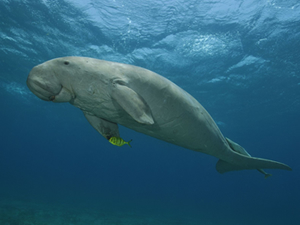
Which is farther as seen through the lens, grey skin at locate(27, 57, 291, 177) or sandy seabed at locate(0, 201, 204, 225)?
sandy seabed at locate(0, 201, 204, 225)

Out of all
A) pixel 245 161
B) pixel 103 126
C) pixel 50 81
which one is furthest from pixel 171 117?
pixel 245 161

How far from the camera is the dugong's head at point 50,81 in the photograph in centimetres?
205

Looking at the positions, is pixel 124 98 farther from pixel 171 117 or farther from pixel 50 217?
pixel 50 217

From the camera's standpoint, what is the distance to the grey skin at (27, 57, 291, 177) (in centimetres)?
209

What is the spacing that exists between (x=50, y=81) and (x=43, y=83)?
74 mm

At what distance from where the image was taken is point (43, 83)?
6.73 feet

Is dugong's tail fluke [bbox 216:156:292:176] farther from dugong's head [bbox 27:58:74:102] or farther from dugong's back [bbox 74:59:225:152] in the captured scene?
dugong's head [bbox 27:58:74:102]

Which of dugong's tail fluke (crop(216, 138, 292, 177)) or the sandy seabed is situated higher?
dugong's tail fluke (crop(216, 138, 292, 177))

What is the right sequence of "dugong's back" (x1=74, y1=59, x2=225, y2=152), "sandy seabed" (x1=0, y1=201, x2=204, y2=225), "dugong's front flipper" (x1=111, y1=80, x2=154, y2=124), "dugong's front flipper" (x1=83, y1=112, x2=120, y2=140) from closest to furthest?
"dugong's front flipper" (x1=111, y1=80, x2=154, y2=124) < "dugong's back" (x1=74, y1=59, x2=225, y2=152) < "dugong's front flipper" (x1=83, y1=112, x2=120, y2=140) < "sandy seabed" (x1=0, y1=201, x2=204, y2=225)

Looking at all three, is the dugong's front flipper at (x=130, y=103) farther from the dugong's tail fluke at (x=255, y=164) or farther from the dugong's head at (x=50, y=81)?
the dugong's tail fluke at (x=255, y=164)

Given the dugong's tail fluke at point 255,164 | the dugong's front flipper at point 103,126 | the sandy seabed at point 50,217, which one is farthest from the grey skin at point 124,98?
the sandy seabed at point 50,217

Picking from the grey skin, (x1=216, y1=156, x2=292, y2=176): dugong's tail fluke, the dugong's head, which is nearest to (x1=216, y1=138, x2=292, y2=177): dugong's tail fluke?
(x1=216, y1=156, x2=292, y2=176): dugong's tail fluke

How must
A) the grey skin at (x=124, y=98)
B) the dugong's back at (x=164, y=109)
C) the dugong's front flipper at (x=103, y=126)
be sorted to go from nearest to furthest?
the grey skin at (x=124, y=98)
the dugong's back at (x=164, y=109)
the dugong's front flipper at (x=103, y=126)

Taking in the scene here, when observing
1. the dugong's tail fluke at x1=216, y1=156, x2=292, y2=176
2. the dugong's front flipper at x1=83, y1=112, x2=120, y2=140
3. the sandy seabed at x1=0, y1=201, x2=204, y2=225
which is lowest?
the sandy seabed at x1=0, y1=201, x2=204, y2=225
